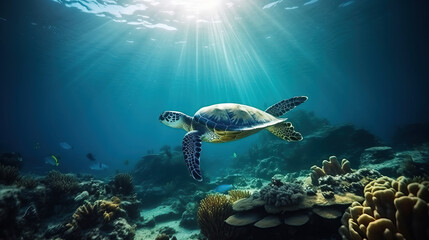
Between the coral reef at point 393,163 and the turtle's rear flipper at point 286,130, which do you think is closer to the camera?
the turtle's rear flipper at point 286,130

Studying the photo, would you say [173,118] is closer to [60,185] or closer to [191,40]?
[60,185]

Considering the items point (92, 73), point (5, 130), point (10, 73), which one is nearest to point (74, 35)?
point (92, 73)

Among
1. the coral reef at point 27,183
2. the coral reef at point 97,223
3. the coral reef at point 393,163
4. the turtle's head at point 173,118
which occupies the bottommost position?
the coral reef at point 393,163

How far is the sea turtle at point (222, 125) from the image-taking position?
4.19 metres

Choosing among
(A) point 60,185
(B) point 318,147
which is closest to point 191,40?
(B) point 318,147

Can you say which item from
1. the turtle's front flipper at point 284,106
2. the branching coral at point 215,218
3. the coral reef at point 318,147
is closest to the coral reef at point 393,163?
the coral reef at point 318,147

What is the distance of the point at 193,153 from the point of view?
4.03 metres

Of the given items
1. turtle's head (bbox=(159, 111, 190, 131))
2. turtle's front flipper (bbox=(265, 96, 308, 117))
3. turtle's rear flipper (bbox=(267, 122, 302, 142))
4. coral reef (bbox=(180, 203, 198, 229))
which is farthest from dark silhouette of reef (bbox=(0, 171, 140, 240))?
turtle's front flipper (bbox=(265, 96, 308, 117))

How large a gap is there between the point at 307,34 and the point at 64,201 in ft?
89.4

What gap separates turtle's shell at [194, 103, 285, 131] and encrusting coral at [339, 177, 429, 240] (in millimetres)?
2335

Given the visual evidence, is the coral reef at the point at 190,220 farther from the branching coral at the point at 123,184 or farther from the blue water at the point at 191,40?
the blue water at the point at 191,40

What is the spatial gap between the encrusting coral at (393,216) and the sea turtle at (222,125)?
91.3 inches

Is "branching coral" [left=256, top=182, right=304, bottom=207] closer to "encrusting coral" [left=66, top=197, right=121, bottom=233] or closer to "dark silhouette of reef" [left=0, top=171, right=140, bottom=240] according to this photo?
"dark silhouette of reef" [left=0, top=171, right=140, bottom=240]

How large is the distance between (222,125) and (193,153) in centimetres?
100
